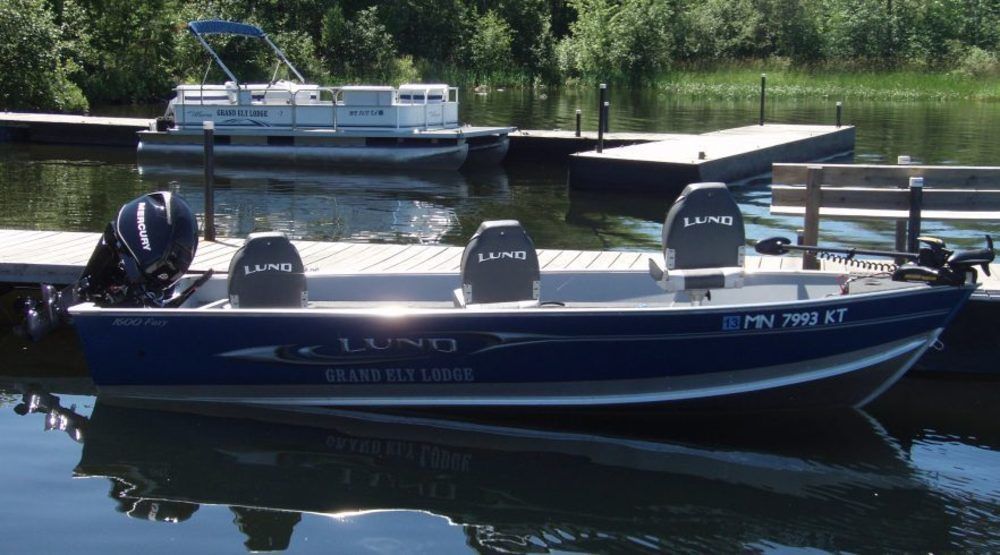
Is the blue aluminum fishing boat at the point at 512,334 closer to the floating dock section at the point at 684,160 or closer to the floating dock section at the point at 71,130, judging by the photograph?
the floating dock section at the point at 684,160

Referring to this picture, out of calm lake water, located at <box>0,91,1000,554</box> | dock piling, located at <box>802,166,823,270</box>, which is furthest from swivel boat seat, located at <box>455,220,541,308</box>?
dock piling, located at <box>802,166,823,270</box>

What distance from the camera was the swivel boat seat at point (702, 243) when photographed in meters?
8.42

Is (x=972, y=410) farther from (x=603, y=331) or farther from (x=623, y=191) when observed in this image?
(x=623, y=191)

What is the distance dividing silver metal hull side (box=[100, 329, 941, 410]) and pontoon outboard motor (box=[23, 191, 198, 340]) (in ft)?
2.20

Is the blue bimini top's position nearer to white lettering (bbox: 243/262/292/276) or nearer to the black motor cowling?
Answer: the black motor cowling

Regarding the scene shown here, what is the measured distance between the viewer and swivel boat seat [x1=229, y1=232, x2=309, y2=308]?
27.1 ft

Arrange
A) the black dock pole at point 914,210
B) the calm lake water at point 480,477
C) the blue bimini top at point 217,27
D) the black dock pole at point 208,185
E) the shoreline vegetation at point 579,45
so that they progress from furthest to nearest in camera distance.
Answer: the shoreline vegetation at point 579,45 → the blue bimini top at point 217,27 → the black dock pole at point 208,185 → the black dock pole at point 914,210 → the calm lake water at point 480,477

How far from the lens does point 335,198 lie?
61.6 ft

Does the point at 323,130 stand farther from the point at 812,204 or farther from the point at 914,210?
the point at 914,210

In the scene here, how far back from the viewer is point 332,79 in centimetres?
4191

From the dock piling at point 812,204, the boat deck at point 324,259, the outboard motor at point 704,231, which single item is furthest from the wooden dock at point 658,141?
the outboard motor at point 704,231

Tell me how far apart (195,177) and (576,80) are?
32054 mm

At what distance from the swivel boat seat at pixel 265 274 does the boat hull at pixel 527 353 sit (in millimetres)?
328

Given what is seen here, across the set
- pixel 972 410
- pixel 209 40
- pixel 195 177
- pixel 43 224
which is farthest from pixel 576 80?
pixel 972 410
